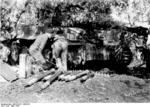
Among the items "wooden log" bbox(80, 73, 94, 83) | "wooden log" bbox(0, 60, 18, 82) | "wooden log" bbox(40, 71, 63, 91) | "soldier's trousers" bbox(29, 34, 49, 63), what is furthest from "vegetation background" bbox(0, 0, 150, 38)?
"wooden log" bbox(40, 71, 63, 91)

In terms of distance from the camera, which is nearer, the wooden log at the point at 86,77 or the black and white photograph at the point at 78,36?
the wooden log at the point at 86,77

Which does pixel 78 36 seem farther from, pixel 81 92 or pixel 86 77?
pixel 81 92

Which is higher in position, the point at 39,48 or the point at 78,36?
the point at 78,36

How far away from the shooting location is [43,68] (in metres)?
6.68

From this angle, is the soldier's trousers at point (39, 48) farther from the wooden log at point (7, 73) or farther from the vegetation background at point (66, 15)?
the vegetation background at point (66, 15)

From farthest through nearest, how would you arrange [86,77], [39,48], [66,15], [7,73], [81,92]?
[66,15], [39,48], [7,73], [86,77], [81,92]

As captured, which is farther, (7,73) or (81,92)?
(7,73)

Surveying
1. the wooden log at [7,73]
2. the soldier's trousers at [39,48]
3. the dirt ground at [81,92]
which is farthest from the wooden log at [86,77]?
the wooden log at [7,73]

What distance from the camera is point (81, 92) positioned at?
496cm

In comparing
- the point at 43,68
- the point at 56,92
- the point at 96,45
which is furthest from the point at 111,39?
the point at 56,92

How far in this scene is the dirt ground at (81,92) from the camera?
4707 millimetres

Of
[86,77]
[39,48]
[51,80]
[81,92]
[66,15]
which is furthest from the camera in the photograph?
[66,15]

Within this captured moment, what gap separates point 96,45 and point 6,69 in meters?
3.13

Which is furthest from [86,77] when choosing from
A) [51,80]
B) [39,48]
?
[39,48]
